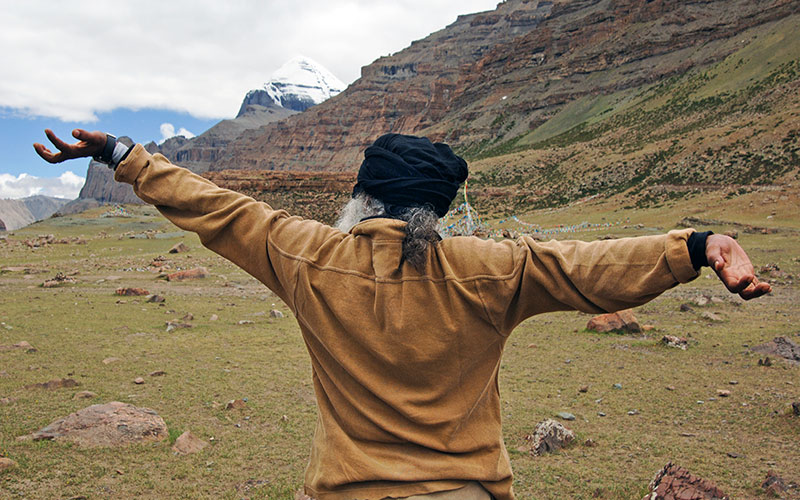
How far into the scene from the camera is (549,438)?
16.4ft

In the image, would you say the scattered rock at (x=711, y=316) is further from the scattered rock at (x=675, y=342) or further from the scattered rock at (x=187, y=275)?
the scattered rock at (x=187, y=275)

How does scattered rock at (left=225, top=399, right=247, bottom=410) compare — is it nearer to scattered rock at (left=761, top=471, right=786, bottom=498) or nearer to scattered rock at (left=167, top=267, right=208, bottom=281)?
scattered rock at (left=761, top=471, right=786, bottom=498)

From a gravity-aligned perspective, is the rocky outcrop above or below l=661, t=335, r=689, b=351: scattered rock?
above

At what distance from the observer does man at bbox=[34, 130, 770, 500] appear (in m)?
1.77

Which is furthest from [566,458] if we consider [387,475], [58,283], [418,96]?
[418,96]

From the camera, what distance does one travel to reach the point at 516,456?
487cm

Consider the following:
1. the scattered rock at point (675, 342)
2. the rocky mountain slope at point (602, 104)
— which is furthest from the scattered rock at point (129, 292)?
the rocky mountain slope at point (602, 104)

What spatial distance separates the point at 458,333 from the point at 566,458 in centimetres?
356

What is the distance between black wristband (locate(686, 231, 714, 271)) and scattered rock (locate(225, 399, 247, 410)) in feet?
17.2

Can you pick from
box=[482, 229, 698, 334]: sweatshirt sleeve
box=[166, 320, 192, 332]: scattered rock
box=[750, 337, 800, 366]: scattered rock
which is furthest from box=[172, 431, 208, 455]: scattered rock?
box=[750, 337, 800, 366]: scattered rock

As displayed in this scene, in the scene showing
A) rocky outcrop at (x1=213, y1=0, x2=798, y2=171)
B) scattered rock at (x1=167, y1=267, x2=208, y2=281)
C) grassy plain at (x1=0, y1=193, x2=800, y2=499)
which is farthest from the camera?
rocky outcrop at (x1=213, y1=0, x2=798, y2=171)

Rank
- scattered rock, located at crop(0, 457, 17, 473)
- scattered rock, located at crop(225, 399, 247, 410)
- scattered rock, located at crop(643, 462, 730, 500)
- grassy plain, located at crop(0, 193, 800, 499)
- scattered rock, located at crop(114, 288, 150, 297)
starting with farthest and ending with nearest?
scattered rock, located at crop(114, 288, 150, 297) → scattered rock, located at crop(225, 399, 247, 410) → grassy plain, located at crop(0, 193, 800, 499) → scattered rock, located at crop(0, 457, 17, 473) → scattered rock, located at crop(643, 462, 730, 500)

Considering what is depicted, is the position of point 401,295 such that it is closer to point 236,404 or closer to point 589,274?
point 589,274

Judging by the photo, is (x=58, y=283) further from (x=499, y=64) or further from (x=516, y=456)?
(x=499, y=64)
